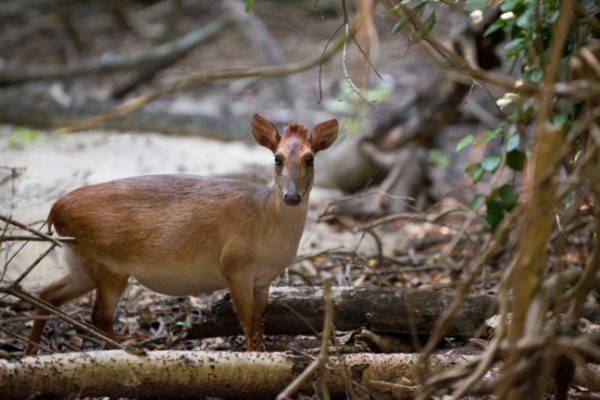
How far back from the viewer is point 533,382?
306 cm

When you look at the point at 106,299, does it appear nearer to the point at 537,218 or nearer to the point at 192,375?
the point at 192,375

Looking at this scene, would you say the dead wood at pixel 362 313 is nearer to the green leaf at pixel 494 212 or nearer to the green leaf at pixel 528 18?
the green leaf at pixel 494 212

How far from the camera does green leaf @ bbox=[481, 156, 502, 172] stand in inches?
203

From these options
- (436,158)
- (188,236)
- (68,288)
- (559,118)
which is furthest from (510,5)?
(436,158)

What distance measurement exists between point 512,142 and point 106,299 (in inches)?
98.1

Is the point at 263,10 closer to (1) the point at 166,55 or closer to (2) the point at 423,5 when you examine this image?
(1) the point at 166,55

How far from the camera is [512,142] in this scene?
495cm

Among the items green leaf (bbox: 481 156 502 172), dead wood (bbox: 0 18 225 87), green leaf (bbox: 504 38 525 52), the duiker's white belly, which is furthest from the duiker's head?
dead wood (bbox: 0 18 225 87)

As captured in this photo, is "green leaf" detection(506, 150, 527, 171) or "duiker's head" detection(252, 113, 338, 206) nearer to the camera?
"duiker's head" detection(252, 113, 338, 206)

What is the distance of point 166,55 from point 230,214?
302 inches

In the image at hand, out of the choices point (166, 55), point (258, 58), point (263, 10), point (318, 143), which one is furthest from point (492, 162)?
point (263, 10)

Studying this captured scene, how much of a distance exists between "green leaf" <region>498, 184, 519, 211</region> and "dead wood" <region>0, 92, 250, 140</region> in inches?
258

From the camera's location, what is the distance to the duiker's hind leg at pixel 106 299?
15.9 ft

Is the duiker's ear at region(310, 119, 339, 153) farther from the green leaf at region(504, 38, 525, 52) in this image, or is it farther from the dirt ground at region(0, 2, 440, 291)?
the green leaf at region(504, 38, 525, 52)
